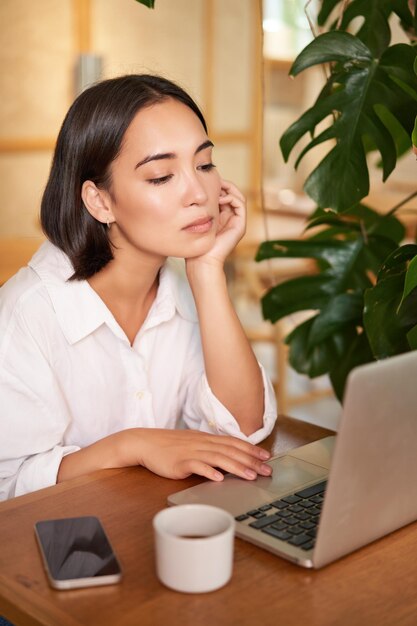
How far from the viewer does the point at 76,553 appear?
111 cm

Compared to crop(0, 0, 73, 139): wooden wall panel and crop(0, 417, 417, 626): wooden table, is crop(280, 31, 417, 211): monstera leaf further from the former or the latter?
crop(0, 0, 73, 139): wooden wall panel

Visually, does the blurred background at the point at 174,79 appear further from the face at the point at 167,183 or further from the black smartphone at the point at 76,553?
the black smartphone at the point at 76,553

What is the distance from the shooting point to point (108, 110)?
162 cm

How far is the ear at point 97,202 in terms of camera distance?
1.66 meters

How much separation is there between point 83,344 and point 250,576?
0.69 metres

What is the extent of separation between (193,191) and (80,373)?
382mm

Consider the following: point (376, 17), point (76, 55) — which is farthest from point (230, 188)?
point (76, 55)

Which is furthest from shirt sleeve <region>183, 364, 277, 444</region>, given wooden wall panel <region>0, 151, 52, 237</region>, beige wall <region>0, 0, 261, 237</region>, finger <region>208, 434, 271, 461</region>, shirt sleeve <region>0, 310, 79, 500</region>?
wooden wall panel <region>0, 151, 52, 237</region>

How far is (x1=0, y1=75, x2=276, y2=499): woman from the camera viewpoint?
1.53 meters

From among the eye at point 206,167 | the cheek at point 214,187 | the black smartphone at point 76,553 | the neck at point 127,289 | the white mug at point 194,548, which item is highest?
the eye at point 206,167

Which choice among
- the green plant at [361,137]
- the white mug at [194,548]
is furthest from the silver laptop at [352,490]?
the green plant at [361,137]

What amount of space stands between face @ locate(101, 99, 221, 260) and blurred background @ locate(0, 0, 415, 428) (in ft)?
6.94

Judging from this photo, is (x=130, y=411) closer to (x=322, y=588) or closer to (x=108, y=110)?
(x=108, y=110)

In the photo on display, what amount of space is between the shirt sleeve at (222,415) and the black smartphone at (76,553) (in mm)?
496
